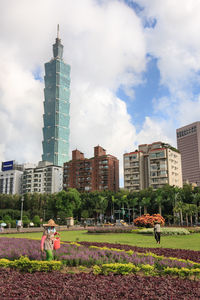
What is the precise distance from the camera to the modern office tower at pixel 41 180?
479ft

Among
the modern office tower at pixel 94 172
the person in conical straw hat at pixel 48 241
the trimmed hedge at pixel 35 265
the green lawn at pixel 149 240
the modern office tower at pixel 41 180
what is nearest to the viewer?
the trimmed hedge at pixel 35 265

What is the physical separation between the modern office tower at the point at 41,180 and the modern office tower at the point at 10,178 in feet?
14.9

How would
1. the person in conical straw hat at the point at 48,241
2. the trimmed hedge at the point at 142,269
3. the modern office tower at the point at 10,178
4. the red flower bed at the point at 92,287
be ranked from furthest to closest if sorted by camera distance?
1. the modern office tower at the point at 10,178
2. the person in conical straw hat at the point at 48,241
3. the trimmed hedge at the point at 142,269
4. the red flower bed at the point at 92,287

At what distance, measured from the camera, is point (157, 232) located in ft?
69.2

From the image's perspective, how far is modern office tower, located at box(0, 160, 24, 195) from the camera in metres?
151

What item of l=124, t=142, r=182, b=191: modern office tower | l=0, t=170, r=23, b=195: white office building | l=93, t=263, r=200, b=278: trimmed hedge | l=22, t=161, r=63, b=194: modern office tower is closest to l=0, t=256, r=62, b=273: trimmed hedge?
l=93, t=263, r=200, b=278: trimmed hedge

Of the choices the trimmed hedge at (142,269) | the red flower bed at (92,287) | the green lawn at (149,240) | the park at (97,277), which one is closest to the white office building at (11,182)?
the green lawn at (149,240)

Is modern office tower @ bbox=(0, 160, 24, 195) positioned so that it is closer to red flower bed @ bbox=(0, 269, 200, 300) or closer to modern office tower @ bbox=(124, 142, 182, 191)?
modern office tower @ bbox=(124, 142, 182, 191)

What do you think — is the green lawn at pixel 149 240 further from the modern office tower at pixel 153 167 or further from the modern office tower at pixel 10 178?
the modern office tower at pixel 10 178

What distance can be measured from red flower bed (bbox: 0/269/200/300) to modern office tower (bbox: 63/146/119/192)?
341ft

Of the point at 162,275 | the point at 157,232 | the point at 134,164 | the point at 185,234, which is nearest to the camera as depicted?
the point at 162,275

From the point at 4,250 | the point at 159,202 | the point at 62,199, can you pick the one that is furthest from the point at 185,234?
the point at 62,199

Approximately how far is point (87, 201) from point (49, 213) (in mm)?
12176

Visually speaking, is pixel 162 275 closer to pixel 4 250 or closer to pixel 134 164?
pixel 4 250
